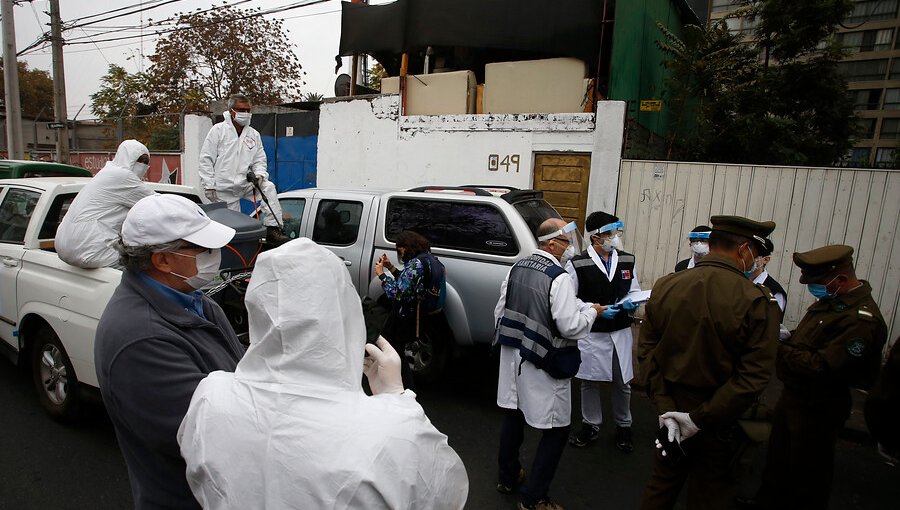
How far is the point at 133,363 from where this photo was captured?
5.20ft

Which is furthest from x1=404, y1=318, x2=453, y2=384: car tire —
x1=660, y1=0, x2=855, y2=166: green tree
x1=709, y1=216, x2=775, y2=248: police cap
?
x1=660, y1=0, x2=855, y2=166: green tree

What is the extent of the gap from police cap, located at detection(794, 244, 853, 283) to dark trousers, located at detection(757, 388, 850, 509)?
75cm

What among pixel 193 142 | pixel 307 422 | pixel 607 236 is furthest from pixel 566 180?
pixel 193 142

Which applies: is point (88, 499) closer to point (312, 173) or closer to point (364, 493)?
point (364, 493)

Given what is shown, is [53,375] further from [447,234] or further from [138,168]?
[447,234]

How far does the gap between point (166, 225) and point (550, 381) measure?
2.24 m

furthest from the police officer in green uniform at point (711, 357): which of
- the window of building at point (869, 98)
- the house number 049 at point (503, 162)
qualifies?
the window of building at point (869, 98)

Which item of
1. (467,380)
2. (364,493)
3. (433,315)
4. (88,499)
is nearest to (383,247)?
(433,315)

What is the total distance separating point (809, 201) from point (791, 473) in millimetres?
4945

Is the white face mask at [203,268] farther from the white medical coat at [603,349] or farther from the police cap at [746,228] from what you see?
the white medical coat at [603,349]

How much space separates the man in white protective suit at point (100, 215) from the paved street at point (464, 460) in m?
1.24

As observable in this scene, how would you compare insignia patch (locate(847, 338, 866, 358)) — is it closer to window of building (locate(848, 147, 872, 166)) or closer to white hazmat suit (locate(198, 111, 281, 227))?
white hazmat suit (locate(198, 111, 281, 227))

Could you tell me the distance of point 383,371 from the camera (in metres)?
1.47

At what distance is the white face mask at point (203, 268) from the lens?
188 cm
